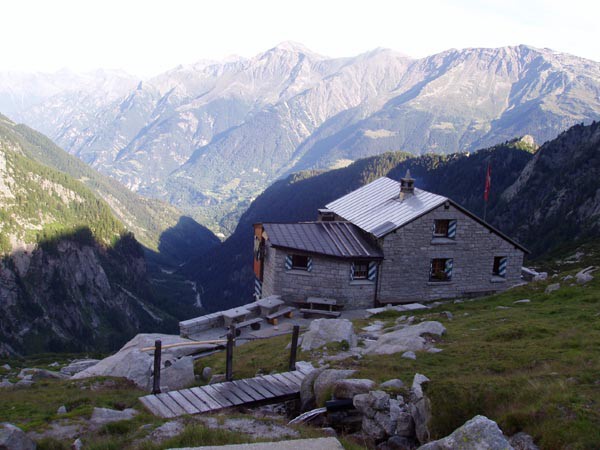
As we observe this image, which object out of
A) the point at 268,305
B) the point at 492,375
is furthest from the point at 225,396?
the point at 268,305

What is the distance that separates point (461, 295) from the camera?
38656mm

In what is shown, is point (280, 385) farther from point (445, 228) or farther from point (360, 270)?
point (445, 228)

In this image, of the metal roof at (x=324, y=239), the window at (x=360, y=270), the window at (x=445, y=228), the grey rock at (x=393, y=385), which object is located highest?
the window at (x=445, y=228)

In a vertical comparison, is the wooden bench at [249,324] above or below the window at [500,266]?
below

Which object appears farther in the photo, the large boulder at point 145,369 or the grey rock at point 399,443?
the large boulder at point 145,369

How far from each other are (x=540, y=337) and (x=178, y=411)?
42.2 ft

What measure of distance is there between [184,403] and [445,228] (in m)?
26.7

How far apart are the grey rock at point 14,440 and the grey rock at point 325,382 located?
709 centimetres

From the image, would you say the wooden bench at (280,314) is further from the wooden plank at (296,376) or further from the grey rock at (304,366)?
the wooden plank at (296,376)

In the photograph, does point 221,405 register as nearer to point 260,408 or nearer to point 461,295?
point 260,408

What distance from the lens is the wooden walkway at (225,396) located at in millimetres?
15344

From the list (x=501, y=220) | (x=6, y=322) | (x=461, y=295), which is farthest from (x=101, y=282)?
(x=461, y=295)

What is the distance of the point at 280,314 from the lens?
34000 millimetres

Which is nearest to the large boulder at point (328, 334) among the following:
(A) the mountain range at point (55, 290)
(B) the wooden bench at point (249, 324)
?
(B) the wooden bench at point (249, 324)
